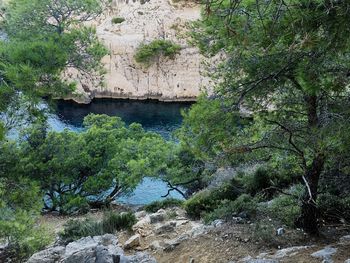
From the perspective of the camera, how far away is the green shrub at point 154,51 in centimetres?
3303

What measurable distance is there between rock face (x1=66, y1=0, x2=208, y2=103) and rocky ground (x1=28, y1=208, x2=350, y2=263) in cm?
2536

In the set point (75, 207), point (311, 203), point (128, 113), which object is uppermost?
point (128, 113)

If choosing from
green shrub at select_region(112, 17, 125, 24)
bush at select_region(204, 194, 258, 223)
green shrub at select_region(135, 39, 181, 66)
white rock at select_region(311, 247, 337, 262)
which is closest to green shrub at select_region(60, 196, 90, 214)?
bush at select_region(204, 194, 258, 223)

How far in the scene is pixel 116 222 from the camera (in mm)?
8945

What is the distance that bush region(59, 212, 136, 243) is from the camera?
27.8ft

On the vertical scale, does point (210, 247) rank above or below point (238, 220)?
below

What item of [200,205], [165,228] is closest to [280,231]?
[165,228]

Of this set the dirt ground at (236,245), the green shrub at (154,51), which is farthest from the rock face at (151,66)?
the dirt ground at (236,245)

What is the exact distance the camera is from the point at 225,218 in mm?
8586

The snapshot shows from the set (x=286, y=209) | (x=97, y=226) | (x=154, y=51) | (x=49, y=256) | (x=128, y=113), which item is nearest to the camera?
(x=49, y=256)

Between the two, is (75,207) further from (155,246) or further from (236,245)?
(236,245)

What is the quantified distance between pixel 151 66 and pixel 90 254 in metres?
28.3

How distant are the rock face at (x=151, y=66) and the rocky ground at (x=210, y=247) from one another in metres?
25.4

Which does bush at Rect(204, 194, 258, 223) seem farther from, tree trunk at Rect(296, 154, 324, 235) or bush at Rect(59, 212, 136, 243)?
bush at Rect(59, 212, 136, 243)
